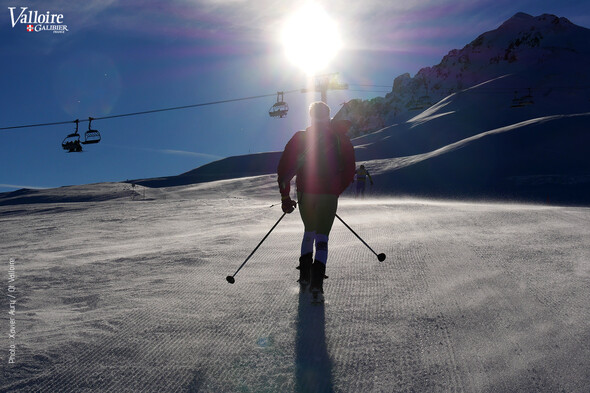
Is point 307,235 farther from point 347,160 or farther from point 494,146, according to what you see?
point 494,146

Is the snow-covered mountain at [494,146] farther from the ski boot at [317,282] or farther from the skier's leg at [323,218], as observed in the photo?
the ski boot at [317,282]

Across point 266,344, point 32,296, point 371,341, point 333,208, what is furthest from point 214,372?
point 32,296

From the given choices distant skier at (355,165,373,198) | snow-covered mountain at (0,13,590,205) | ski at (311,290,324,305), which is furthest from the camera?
snow-covered mountain at (0,13,590,205)

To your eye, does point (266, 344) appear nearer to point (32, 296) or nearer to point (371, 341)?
point (371, 341)

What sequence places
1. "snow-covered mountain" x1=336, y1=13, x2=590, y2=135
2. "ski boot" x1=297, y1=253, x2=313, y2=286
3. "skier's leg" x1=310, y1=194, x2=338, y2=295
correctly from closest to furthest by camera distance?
"skier's leg" x1=310, y1=194, x2=338, y2=295, "ski boot" x1=297, y1=253, x2=313, y2=286, "snow-covered mountain" x1=336, y1=13, x2=590, y2=135

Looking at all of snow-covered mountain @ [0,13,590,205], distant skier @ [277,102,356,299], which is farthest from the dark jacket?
snow-covered mountain @ [0,13,590,205]

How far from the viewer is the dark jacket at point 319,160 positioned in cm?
408

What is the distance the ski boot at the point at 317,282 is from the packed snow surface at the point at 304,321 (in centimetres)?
10

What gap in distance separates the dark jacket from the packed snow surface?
105 centimetres

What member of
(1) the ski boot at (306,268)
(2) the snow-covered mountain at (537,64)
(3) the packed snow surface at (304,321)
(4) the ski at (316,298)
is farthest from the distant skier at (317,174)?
(2) the snow-covered mountain at (537,64)

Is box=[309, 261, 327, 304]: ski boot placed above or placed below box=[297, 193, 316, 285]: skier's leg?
below

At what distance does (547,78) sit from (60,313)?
363 feet

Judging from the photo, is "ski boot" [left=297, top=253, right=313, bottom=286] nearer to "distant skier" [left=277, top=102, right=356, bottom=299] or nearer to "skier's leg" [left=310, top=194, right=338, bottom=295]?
"distant skier" [left=277, top=102, right=356, bottom=299]

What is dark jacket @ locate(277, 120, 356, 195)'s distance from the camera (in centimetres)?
408
